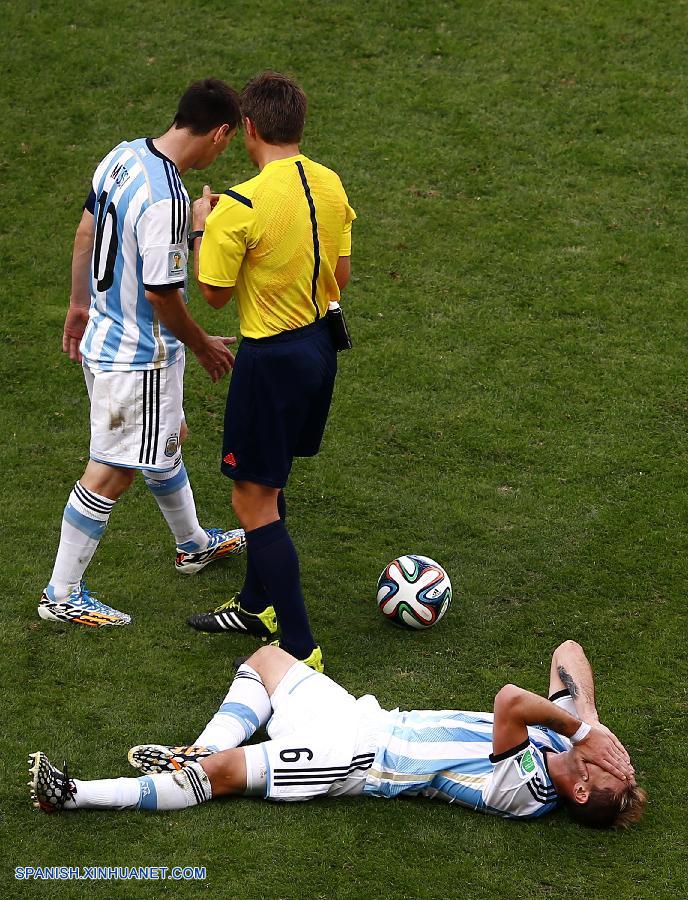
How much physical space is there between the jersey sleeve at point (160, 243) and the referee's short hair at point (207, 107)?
1.16 ft

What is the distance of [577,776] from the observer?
458 cm

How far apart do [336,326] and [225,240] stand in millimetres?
679

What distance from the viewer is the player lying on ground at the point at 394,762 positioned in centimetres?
450

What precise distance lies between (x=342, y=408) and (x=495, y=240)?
6.89 ft

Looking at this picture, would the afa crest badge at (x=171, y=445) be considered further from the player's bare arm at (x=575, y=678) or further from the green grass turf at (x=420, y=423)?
the player's bare arm at (x=575, y=678)

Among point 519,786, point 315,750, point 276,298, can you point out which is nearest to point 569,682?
point 519,786

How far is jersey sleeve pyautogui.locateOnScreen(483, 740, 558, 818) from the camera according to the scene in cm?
457

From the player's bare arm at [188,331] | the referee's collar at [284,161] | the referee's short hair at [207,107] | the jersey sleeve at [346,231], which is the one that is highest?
the referee's short hair at [207,107]

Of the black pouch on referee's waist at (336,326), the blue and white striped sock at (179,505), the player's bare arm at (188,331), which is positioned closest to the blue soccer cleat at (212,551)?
the blue and white striped sock at (179,505)

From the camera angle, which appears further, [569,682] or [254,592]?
[254,592]

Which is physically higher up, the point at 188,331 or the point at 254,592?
the point at 188,331

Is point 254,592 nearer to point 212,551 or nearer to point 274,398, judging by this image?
point 212,551

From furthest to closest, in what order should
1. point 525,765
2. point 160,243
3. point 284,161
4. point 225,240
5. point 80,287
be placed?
point 80,287, point 160,243, point 284,161, point 225,240, point 525,765

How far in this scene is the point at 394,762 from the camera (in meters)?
4.65
